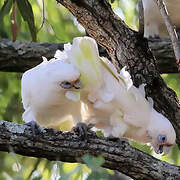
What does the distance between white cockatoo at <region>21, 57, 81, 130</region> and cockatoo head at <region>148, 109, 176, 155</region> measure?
27 centimetres

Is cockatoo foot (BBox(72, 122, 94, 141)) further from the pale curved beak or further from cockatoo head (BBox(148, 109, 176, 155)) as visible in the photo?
cockatoo head (BBox(148, 109, 176, 155))

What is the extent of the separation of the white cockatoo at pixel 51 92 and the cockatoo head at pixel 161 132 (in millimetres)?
268

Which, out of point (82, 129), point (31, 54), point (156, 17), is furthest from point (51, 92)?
point (156, 17)

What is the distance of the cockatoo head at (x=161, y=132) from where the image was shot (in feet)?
6.75

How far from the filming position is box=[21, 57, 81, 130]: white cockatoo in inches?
76.6

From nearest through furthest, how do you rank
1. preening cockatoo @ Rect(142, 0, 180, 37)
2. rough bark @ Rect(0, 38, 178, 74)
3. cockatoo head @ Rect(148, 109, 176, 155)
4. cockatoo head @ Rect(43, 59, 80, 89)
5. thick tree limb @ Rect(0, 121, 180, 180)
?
thick tree limb @ Rect(0, 121, 180, 180)
cockatoo head @ Rect(43, 59, 80, 89)
cockatoo head @ Rect(148, 109, 176, 155)
rough bark @ Rect(0, 38, 178, 74)
preening cockatoo @ Rect(142, 0, 180, 37)

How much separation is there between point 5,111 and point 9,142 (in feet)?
3.36

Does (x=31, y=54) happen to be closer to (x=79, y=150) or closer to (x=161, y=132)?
(x=161, y=132)

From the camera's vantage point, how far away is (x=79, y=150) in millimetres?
1794

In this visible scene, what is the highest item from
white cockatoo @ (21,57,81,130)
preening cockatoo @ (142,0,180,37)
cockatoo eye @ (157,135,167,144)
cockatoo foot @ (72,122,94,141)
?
preening cockatoo @ (142,0,180,37)

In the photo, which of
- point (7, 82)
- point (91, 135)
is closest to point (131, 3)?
point (7, 82)

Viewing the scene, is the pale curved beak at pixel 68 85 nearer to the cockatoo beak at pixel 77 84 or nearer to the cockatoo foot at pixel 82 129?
the cockatoo beak at pixel 77 84

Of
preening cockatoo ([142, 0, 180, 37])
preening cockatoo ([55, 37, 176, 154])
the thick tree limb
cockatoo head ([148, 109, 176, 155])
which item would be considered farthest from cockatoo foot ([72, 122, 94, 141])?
preening cockatoo ([142, 0, 180, 37])

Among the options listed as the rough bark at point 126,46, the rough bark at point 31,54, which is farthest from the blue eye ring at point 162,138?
the rough bark at point 31,54
